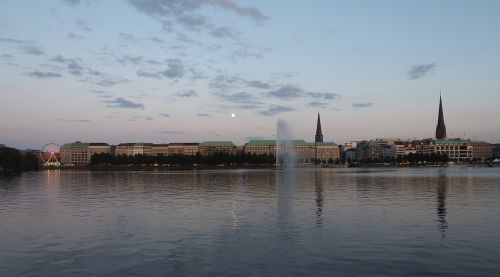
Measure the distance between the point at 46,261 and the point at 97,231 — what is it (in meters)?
6.88

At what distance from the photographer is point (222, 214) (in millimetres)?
31562

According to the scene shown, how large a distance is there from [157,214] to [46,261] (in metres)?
13.6

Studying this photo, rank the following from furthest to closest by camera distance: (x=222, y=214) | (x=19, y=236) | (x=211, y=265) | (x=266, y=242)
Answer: (x=222, y=214), (x=19, y=236), (x=266, y=242), (x=211, y=265)

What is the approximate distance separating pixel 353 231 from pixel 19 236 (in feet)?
48.7

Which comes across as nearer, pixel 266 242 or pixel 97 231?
pixel 266 242

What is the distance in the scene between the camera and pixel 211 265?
57.6 ft

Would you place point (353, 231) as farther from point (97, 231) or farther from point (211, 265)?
point (97, 231)

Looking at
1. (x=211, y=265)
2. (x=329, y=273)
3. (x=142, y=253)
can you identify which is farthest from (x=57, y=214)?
(x=329, y=273)

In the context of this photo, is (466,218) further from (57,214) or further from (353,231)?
(57,214)

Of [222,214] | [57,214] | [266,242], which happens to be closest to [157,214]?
[222,214]

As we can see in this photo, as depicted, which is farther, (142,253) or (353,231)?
(353,231)

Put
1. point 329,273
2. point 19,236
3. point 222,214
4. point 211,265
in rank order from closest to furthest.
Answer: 1. point 329,273
2. point 211,265
3. point 19,236
4. point 222,214

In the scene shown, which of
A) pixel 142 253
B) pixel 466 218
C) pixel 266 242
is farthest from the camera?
pixel 466 218

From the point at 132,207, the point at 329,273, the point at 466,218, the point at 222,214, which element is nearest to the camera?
the point at 329,273
